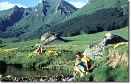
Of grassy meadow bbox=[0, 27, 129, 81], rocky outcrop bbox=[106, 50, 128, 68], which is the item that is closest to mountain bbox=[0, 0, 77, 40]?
grassy meadow bbox=[0, 27, 129, 81]

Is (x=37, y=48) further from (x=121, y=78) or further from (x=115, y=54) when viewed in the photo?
(x=121, y=78)

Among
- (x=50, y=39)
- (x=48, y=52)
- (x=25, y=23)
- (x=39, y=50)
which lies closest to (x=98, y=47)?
(x=50, y=39)

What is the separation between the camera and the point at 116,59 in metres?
11.5

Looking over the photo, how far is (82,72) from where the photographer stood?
11.7 metres

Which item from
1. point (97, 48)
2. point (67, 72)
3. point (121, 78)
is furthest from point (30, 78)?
point (121, 78)

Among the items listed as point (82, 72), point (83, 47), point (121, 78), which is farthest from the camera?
point (83, 47)

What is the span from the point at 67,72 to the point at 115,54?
9.76 feet

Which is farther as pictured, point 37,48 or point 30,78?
point 37,48

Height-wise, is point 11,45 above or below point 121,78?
above

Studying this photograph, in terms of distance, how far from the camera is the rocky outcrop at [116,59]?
10.9 meters

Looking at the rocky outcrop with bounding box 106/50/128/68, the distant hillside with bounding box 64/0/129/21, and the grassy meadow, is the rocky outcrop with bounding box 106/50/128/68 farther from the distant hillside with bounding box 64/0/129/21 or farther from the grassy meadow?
the distant hillside with bounding box 64/0/129/21

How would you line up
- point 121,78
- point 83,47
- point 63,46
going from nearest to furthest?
1. point 121,78
2. point 83,47
3. point 63,46

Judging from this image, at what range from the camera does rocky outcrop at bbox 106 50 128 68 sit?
35.9 feet

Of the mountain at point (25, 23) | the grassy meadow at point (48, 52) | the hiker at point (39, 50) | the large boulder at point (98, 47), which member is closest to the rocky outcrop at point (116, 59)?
the large boulder at point (98, 47)
